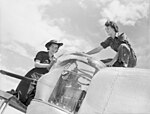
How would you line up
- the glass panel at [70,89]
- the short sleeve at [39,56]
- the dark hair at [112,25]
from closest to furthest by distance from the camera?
the glass panel at [70,89], the dark hair at [112,25], the short sleeve at [39,56]

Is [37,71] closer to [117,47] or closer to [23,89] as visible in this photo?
[23,89]

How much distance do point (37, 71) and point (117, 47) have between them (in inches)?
53.8

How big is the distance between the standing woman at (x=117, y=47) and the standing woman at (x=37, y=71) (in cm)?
78

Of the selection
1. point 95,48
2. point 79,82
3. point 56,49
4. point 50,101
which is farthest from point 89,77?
point 56,49

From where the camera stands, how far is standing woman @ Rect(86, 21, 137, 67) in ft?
10.6

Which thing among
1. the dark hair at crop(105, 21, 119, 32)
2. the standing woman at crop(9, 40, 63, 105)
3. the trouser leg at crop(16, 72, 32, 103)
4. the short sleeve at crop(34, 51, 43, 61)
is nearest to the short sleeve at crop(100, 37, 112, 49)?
the dark hair at crop(105, 21, 119, 32)

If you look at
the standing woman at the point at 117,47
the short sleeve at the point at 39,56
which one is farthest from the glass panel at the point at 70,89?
the short sleeve at the point at 39,56

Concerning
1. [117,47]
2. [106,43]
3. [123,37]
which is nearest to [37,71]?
[106,43]

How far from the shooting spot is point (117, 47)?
154 inches

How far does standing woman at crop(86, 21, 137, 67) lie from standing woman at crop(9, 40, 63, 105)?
30.8 inches

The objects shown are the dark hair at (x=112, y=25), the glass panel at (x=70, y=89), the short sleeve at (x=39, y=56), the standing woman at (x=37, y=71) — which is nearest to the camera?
the glass panel at (x=70, y=89)

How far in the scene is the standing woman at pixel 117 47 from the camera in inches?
128

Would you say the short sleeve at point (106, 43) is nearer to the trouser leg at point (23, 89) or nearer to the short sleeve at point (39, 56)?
the short sleeve at point (39, 56)

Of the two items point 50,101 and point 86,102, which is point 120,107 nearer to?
point 86,102
